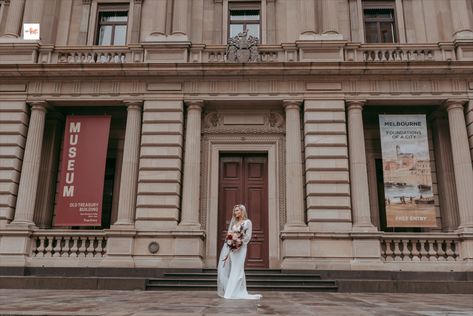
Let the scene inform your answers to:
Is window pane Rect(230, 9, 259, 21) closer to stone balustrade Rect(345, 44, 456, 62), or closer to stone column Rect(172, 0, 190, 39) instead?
stone column Rect(172, 0, 190, 39)

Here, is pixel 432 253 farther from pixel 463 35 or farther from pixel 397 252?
pixel 463 35

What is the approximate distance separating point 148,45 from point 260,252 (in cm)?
947

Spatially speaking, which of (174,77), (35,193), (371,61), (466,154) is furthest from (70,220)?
(466,154)

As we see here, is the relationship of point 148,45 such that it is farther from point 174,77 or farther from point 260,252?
point 260,252

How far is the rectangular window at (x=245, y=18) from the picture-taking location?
20.0 metres

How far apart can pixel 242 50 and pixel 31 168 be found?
9445 millimetres

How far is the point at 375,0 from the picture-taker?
65.8ft

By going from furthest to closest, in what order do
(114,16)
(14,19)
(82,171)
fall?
(114,16) < (14,19) < (82,171)

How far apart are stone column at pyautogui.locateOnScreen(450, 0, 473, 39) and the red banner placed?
14745 millimetres

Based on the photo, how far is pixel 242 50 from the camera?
17.3 meters

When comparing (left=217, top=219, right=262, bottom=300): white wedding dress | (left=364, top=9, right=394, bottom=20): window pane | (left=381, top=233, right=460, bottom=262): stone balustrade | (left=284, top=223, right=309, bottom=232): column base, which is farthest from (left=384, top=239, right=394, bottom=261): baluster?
(left=364, top=9, right=394, bottom=20): window pane

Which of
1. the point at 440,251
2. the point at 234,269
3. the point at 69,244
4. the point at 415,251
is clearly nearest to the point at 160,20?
the point at 69,244

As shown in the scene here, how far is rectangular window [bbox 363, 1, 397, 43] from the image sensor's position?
64.3 ft

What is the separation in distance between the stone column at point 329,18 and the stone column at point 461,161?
17.8 feet
